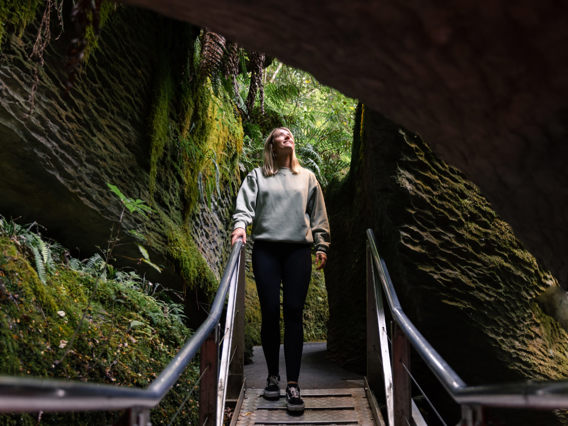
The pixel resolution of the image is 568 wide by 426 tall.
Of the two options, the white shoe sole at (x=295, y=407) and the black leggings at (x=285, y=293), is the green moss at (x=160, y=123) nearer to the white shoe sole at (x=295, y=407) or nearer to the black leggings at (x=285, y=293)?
the black leggings at (x=285, y=293)

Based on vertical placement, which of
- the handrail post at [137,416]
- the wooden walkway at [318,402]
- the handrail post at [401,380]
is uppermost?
the handrail post at [137,416]

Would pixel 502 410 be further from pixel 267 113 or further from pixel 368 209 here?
pixel 267 113

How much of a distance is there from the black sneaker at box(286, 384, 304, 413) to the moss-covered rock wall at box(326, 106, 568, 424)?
98cm

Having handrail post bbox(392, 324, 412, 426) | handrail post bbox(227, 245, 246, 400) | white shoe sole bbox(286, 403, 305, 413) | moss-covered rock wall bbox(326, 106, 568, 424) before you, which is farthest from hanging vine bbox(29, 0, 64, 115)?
white shoe sole bbox(286, 403, 305, 413)

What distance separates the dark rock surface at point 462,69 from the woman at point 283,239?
217cm

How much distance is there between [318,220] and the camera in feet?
11.3

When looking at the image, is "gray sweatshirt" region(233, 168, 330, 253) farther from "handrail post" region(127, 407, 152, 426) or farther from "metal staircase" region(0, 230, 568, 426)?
"handrail post" region(127, 407, 152, 426)

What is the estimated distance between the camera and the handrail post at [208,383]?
2.15m

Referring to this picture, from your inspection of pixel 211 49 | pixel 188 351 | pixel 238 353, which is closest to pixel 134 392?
pixel 188 351

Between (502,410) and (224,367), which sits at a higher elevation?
(224,367)

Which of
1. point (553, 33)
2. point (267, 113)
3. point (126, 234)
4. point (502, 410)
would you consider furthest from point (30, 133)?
point (267, 113)

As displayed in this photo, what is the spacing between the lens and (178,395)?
3.15 metres

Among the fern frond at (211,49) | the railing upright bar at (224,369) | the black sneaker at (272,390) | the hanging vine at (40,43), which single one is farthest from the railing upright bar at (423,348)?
the hanging vine at (40,43)

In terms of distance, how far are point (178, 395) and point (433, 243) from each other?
2.09 m
